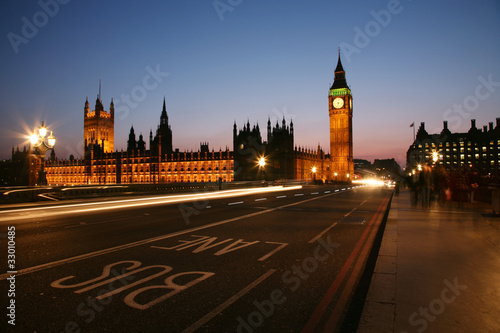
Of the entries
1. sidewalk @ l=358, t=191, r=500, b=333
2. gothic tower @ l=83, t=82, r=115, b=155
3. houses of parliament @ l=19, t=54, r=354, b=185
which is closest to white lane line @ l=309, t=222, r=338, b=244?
sidewalk @ l=358, t=191, r=500, b=333

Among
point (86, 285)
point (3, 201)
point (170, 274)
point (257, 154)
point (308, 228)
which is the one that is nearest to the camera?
point (86, 285)

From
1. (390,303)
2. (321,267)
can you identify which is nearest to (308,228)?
(321,267)

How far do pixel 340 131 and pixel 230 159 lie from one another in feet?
136

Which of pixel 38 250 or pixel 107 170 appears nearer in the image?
pixel 38 250

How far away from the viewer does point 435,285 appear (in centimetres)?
477

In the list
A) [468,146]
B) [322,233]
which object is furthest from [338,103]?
[322,233]

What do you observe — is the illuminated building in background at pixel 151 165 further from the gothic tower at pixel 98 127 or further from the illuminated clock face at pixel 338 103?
the illuminated clock face at pixel 338 103

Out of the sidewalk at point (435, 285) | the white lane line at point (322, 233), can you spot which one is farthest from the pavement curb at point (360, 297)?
the white lane line at point (322, 233)

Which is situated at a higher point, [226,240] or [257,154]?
[257,154]

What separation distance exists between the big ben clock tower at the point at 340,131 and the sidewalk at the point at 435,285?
11167 cm

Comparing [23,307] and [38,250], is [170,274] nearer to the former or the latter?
[23,307]

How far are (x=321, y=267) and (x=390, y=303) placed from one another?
218 cm

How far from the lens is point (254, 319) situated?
13.3ft

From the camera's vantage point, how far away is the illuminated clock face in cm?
12106
